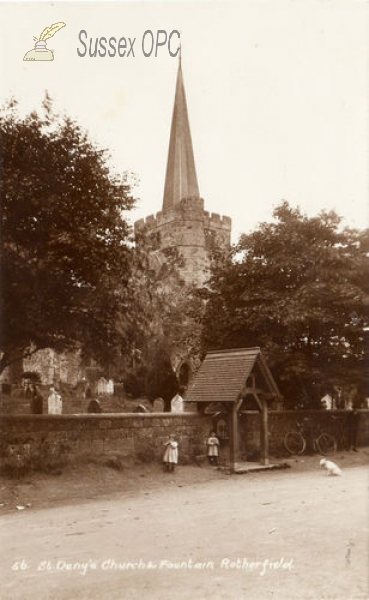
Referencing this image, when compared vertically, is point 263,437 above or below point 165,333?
below

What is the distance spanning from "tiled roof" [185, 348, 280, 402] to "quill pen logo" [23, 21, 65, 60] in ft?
31.0

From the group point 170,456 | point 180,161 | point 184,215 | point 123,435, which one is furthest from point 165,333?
point 180,161

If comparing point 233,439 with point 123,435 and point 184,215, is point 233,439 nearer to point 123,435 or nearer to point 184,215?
point 123,435

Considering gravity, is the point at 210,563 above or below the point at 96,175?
below

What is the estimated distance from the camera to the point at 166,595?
213 inches

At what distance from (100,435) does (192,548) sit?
6.91 meters

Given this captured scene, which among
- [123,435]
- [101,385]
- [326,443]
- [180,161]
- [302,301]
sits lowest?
[326,443]

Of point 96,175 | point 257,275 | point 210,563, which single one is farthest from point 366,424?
point 210,563

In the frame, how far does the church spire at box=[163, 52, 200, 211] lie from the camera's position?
171ft

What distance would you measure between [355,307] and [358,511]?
11.6 metres

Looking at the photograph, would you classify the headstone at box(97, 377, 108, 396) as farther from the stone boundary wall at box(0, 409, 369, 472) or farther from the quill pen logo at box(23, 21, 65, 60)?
the quill pen logo at box(23, 21, 65, 60)

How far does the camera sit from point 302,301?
19578mm

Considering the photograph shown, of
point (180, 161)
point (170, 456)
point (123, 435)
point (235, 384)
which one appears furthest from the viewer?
point (180, 161)

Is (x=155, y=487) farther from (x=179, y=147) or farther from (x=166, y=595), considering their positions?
(x=179, y=147)
